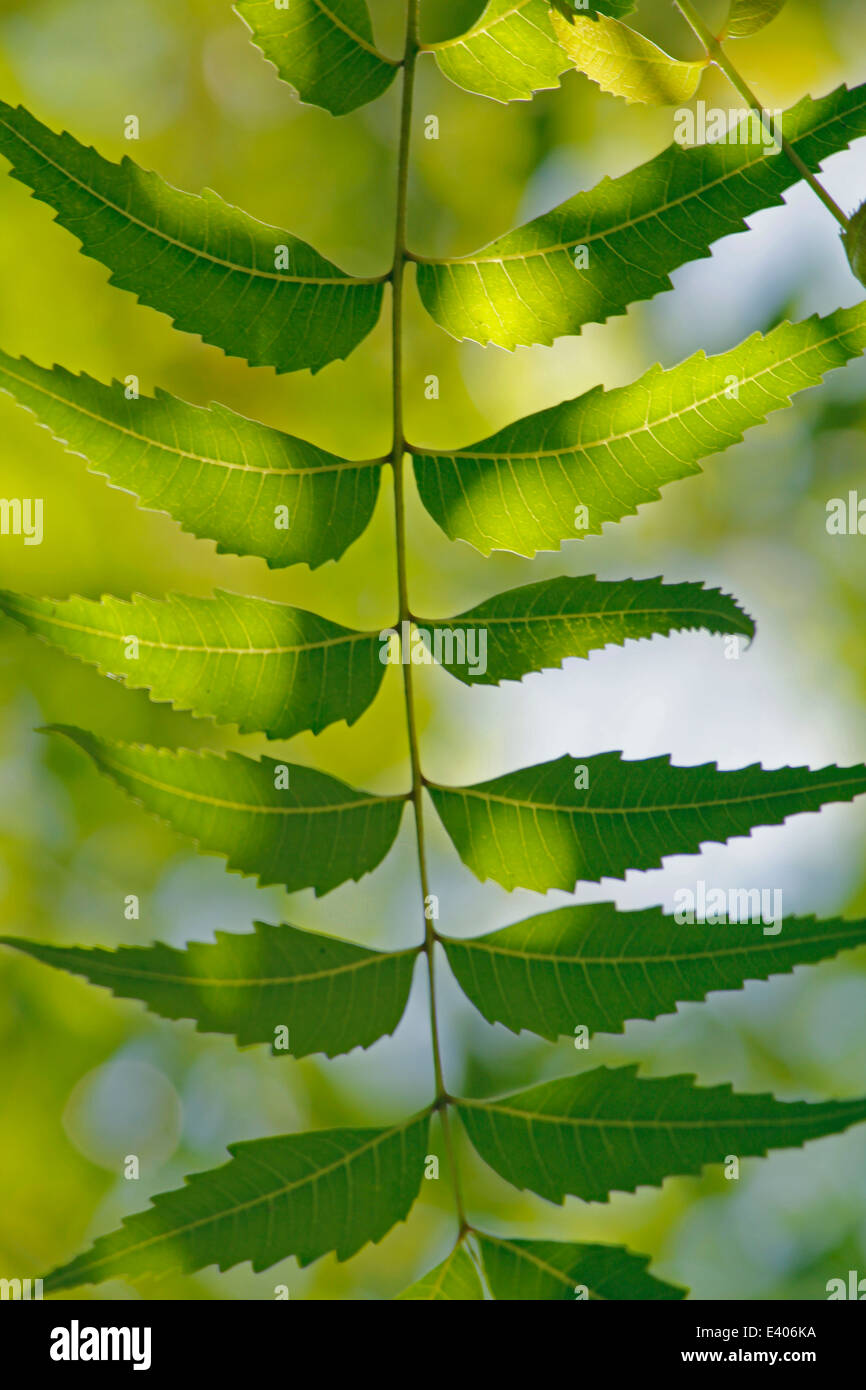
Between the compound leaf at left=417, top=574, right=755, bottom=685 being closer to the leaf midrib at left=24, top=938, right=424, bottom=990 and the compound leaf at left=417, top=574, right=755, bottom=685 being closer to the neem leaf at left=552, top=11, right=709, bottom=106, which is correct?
the leaf midrib at left=24, top=938, right=424, bottom=990

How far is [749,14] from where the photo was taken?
116 centimetres

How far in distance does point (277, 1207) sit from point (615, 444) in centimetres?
82

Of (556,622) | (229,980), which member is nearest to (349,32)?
(556,622)

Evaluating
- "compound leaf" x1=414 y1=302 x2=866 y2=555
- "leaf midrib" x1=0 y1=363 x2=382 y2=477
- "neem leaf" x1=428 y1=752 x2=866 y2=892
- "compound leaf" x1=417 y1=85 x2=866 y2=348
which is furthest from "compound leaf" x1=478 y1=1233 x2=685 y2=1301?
"compound leaf" x1=417 y1=85 x2=866 y2=348

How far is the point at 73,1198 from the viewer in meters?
3.08

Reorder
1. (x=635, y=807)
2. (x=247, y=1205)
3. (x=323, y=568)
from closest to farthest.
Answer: (x=247, y=1205), (x=635, y=807), (x=323, y=568)

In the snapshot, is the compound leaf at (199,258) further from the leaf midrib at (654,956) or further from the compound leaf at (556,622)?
the leaf midrib at (654,956)

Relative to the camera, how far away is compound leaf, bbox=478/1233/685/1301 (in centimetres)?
104

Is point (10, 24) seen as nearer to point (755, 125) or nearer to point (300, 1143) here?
point (755, 125)

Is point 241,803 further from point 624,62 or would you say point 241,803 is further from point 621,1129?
point 624,62

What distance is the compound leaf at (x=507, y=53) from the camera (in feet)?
3.78

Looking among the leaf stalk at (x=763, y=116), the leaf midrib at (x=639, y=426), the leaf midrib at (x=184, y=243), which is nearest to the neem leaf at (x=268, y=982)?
the leaf midrib at (x=639, y=426)

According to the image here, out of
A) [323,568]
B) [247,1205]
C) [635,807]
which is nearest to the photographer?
[247,1205]

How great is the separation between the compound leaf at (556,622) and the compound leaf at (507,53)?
510mm
